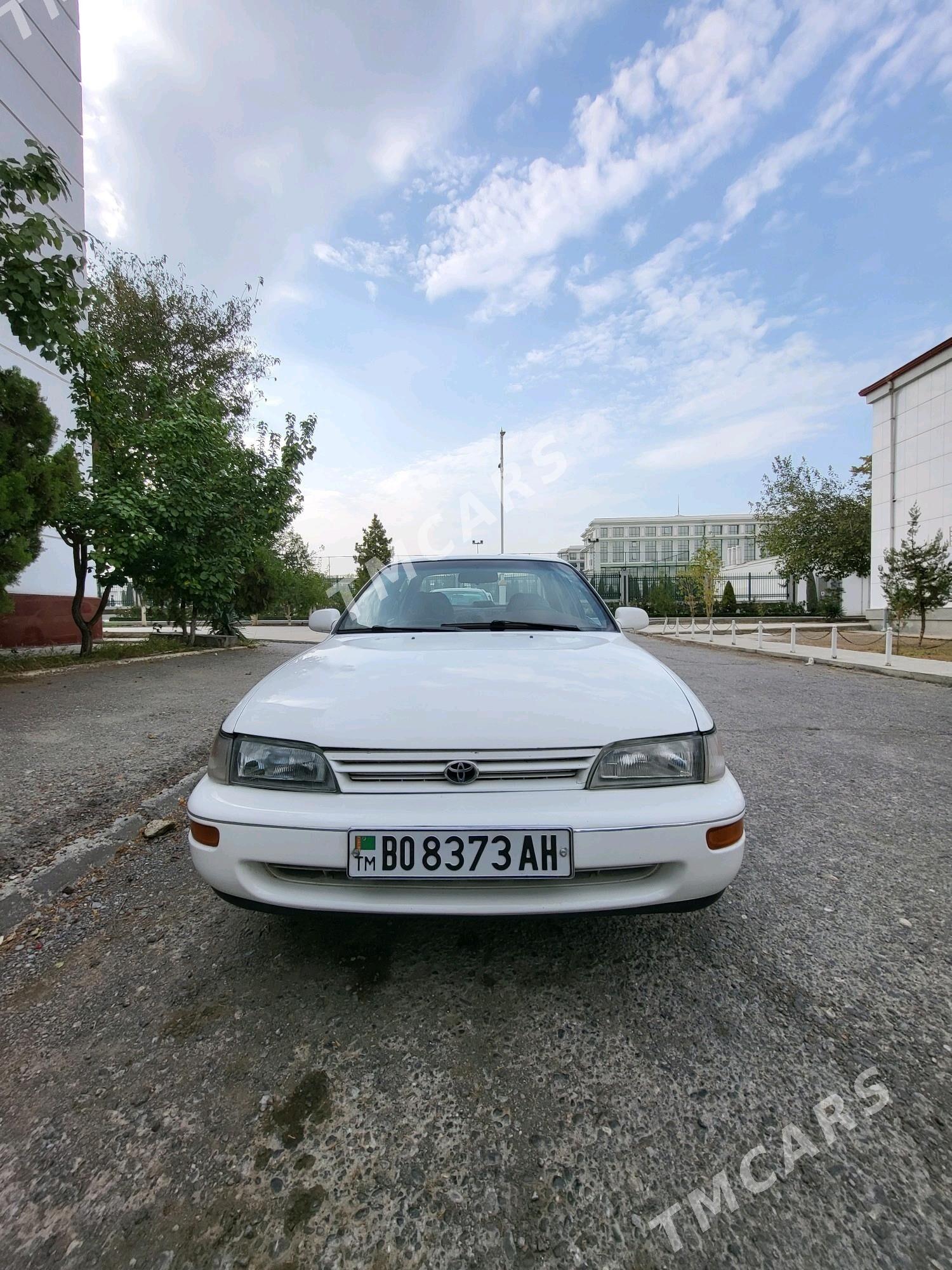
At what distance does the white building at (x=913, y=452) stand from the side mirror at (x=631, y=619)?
53.4 feet

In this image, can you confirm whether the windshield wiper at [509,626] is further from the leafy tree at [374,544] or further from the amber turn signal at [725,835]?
the leafy tree at [374,544]

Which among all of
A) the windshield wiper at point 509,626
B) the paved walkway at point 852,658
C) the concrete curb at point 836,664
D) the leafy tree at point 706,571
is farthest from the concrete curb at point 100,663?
the leafy tree at point 706,571

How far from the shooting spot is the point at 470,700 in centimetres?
180

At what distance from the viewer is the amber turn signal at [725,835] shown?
162 cm

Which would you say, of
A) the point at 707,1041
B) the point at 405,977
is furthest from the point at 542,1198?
the point at 405,977

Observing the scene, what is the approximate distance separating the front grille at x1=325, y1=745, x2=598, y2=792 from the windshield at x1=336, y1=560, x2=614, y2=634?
Answer: 1.08 m

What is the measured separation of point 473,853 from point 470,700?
451 mm

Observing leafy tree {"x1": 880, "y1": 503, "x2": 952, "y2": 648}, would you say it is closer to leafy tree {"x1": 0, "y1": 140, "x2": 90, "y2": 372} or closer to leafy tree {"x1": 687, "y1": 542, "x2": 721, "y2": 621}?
leafy tree {"x1": 687, "y1": 542, "x2": 721, "y2": 621}

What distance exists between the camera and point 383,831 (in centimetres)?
155

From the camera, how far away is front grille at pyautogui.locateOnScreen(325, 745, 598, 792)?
166 centimetres

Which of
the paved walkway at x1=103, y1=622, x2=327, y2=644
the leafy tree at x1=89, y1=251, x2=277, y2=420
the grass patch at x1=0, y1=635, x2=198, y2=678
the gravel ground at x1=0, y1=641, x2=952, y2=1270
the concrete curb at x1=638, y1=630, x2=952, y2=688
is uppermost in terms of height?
the leafy tree at x1=89, y1=251, x2=277, y2=420

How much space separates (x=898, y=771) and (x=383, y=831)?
12.7 feet

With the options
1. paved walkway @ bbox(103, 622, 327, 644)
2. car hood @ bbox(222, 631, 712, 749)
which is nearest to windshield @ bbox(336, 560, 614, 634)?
car hood @ bbox(222, 631, 712, 749)

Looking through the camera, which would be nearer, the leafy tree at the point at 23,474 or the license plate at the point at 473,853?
the license plate at the point at 473,853
